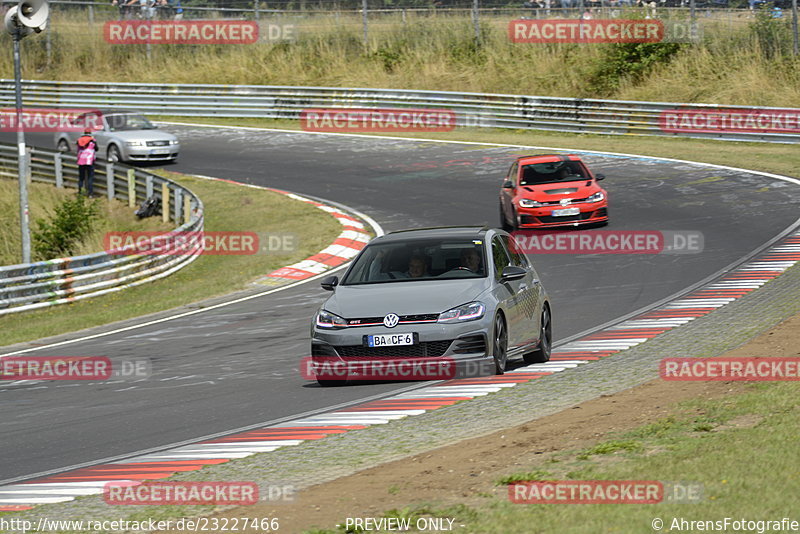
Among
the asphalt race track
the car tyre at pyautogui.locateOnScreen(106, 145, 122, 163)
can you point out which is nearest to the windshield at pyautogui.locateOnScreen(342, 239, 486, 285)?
the asphalt race track

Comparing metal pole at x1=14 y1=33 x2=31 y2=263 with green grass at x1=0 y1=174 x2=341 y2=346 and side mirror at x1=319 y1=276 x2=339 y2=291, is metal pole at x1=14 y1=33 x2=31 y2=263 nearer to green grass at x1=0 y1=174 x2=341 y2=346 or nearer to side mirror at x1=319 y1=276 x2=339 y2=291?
green grass at x1=0 y1=174 x2=341 y2=346

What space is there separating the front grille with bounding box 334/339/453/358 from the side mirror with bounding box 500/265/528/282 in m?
1.14

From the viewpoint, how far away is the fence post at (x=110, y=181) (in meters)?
33.0

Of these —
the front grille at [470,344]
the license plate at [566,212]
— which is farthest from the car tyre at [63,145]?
the front grille at [470,344]

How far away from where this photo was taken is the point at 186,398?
11695 mm

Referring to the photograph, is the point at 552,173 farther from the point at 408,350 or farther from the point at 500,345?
the point at 408,350

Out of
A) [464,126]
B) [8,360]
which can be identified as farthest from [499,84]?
[8,360]

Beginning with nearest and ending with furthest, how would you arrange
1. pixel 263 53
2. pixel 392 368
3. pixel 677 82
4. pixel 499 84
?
pixel 392 368
pixel 677 82
pixel 499 84
pixel 263 53

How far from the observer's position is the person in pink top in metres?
32.5

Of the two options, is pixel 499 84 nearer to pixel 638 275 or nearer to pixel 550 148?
pixel 550 148

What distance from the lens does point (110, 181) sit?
3306 centimetres

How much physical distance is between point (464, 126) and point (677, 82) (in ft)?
24.6

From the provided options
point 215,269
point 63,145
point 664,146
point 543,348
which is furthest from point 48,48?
point 543,348

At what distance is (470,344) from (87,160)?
78.5 feet
